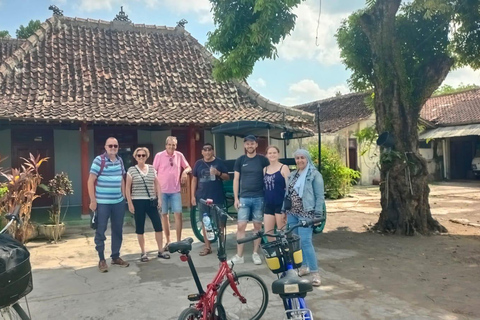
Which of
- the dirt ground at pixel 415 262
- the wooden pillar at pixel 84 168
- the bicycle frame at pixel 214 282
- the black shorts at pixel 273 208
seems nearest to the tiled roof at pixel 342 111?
the dirt ground at pixel 415 262

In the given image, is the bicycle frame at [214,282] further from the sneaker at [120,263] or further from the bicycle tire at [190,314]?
the sneaker at [120,263]

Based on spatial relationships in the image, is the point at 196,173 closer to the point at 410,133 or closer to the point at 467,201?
the point at 410,133

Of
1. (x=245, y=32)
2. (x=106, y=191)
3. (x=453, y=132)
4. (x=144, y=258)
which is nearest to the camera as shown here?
(x=106, y=191)

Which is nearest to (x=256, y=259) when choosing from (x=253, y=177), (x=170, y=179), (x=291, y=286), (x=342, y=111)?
(x=253, y=177)

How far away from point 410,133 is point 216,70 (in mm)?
3796

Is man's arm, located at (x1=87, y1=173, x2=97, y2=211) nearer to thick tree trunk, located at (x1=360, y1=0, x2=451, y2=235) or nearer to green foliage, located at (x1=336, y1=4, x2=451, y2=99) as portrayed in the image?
thick tree trunk, located at (x1=360, y1=0, x2=451, y2=235)

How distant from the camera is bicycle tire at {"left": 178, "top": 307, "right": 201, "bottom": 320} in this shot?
3148mm

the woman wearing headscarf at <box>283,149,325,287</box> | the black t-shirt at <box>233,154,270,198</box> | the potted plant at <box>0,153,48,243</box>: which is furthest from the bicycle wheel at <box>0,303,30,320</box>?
the potted plant at <box>0,153,48,243</box>

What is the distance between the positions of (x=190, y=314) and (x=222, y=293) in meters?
0.44

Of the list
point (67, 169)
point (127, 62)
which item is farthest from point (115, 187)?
point (127, 62)

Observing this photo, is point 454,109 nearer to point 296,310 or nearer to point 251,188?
point 251,188

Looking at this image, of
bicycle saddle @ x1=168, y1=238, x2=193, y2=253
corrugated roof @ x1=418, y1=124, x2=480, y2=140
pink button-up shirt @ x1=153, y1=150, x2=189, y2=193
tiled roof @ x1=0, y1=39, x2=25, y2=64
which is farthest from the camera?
corrugated roof @ x1=418, y1=124, x2=480, y2=140

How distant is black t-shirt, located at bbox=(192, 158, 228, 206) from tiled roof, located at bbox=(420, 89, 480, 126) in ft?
62.4

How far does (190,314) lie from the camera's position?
3.23 meters
